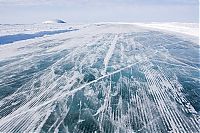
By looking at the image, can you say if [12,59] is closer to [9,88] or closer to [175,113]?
[9,88]

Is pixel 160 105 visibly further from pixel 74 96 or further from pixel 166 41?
pixel 166 41

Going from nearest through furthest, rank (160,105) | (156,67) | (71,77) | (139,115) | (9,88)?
(139,115) < (160,105) < (9,88) < (71,77) < (156,67)

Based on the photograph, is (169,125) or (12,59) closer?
(169,125)

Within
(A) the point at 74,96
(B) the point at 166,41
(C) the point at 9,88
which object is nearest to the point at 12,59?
(C) the point at 9,88

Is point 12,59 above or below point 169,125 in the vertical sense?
above

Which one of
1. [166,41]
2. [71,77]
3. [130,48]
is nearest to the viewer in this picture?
[71,77]

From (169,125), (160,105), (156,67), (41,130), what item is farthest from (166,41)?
(41,130)
